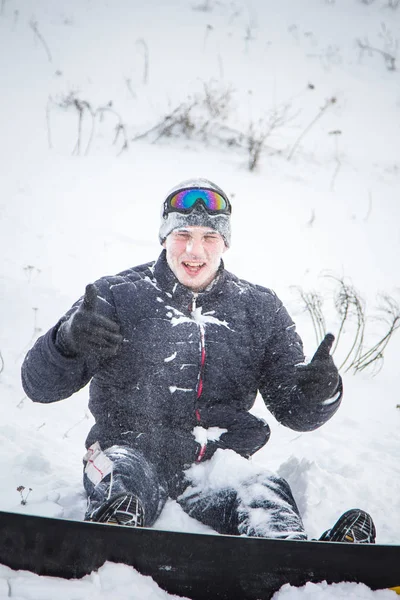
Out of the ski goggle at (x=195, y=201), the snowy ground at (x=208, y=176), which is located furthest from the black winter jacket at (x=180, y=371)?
the snowy ground at (x=208, y=176)

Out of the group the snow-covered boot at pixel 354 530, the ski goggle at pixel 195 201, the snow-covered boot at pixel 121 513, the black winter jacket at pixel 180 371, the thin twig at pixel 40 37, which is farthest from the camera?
the thin twig at pixel 40 37

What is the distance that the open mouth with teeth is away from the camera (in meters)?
2.44

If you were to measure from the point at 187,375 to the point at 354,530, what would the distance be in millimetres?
898

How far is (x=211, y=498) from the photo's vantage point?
7.37ft

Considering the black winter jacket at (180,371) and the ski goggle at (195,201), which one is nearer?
the black winter jacket at (180,371)

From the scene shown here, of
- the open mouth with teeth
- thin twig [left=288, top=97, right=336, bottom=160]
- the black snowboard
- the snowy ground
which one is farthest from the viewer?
thin twig [left=288, top=97, right=336, bottom=160]

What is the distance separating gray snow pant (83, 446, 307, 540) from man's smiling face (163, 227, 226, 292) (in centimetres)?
80

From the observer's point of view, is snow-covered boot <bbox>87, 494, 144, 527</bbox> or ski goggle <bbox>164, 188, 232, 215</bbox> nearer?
snow-covered boot <bbox>87, 494, 144, 527</bbox>

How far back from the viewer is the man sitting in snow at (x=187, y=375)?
2.16m

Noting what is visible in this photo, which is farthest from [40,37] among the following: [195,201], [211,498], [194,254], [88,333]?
[211,498]

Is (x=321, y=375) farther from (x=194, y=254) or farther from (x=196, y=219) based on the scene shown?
(x=196, y=219)

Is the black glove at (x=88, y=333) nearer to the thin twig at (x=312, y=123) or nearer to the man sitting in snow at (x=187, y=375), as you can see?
the man sitting in snow at (x=187, y=375)

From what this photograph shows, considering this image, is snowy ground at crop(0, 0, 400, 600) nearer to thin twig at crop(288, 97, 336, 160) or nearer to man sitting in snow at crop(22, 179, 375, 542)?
thin twig at crop(288, 97, 336, 160)

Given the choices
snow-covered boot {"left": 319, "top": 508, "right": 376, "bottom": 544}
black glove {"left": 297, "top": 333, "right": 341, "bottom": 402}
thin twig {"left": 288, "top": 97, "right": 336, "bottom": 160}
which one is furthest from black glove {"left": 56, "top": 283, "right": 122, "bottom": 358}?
thin twig {"left": 288, "top": 97, "right": 336, "bottom": 160}
